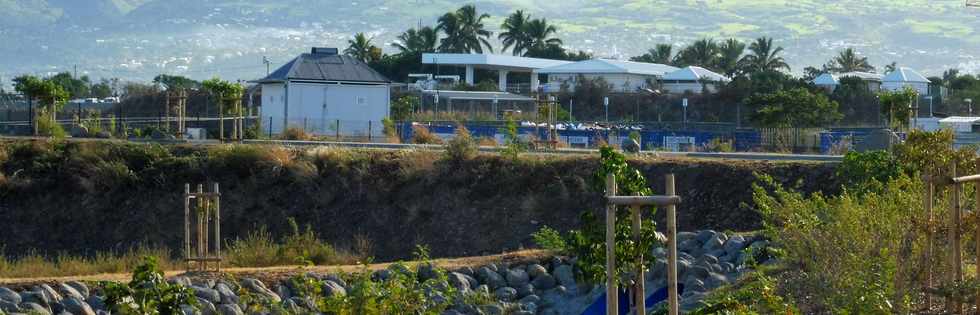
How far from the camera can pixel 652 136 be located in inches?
2057

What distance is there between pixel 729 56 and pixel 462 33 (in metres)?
22.1

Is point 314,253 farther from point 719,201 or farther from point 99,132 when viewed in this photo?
point 99,132

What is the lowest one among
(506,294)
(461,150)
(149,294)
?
(506,294)

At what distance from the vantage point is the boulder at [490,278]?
72.8 feet

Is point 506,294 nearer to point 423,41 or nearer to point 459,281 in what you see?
point 459,281

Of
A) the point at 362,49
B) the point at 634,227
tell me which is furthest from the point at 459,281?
the point at 362,49

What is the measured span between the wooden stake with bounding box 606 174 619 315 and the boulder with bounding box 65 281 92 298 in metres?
10.3

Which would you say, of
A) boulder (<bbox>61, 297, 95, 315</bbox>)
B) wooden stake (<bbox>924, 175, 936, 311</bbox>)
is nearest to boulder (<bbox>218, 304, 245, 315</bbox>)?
boulder (<bbox>61, 297, 95, 315</bbox>)

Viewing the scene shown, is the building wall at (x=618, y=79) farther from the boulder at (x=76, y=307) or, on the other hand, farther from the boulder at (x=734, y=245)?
the boulder at (x=76, y=307)

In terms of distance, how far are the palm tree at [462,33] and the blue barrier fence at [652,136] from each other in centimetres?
6533

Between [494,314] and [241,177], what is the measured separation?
1778 centimetres

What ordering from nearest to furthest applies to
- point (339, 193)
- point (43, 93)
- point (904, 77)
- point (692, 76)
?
point (339, 193) < point (43, 93) < point (904, 77) < point (692, 76)

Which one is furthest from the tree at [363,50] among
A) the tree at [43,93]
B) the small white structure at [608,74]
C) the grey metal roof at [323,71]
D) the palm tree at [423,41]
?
the tree at [43,93]

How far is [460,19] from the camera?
122 meters
